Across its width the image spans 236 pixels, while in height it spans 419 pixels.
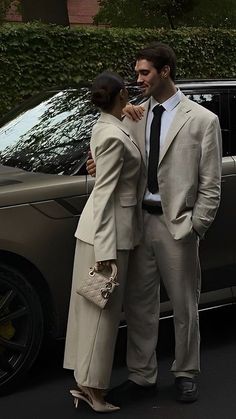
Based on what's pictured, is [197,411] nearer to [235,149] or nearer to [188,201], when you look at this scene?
[188,201]

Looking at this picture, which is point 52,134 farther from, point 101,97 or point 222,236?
point 222,236

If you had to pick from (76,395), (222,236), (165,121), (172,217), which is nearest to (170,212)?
(172,217)

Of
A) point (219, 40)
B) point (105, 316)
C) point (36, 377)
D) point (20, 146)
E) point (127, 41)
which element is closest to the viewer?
point (105, 316)

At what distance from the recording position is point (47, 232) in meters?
3.76

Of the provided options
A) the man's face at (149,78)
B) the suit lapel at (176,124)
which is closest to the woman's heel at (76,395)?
the suit lapel at (176,124)

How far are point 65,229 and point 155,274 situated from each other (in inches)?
22.6

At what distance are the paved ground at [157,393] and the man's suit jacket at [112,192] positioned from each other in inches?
36.6

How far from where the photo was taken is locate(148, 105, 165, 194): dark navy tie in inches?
140

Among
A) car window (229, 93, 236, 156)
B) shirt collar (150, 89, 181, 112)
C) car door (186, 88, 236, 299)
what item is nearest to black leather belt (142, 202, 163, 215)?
shirt collar (150, 89, 181, 112)

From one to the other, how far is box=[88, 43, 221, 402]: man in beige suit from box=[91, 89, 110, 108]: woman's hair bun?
26 cm

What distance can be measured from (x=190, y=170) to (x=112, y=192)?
44 centimetres

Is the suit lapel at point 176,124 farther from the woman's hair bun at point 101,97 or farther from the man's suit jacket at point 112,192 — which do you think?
the woman's hair bun at point 101,97

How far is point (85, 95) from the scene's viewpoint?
4.68m

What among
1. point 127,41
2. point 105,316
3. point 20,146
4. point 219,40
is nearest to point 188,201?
point 105,316
